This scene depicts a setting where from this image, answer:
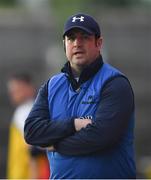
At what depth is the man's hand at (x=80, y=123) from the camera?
6520 mm

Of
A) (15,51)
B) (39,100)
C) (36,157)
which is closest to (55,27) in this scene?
(15,51)

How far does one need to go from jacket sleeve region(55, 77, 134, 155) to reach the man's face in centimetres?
24

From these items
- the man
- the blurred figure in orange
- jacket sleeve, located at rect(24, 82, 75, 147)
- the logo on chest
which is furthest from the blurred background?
the logo on chest

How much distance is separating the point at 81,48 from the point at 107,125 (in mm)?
567

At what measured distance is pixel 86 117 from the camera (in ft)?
21.5

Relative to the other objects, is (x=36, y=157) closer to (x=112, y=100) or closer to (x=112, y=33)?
(x=112, y=100)

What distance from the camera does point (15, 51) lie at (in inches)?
782

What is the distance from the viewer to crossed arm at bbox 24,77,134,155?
6453 mm

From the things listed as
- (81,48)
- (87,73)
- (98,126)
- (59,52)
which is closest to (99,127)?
(98,126)

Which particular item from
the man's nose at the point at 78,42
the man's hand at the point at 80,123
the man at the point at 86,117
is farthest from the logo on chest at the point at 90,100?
→ the man's nose at the point at 78,42

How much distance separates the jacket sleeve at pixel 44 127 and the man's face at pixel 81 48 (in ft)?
1.28

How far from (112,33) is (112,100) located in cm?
1374

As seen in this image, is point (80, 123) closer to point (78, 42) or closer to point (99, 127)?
point (99, 127)

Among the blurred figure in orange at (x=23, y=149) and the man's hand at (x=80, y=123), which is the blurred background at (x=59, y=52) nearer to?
the blurred figure in orange at (x=23, y=149)
